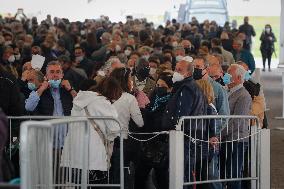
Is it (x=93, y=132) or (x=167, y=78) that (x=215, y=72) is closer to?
(x=167, y=78)

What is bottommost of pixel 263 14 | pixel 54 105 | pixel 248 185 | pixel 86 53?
pixel 248 185

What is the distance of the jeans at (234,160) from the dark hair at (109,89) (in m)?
1.42

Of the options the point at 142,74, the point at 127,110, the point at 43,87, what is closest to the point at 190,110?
the point at 127,110

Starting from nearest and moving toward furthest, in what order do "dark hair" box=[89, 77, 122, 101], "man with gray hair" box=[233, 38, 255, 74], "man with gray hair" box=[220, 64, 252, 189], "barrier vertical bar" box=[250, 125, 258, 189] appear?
"dark hair" box=[89, 77, 122, 101] → "barrier vertical bar" box=[250, 125, 258, 189] → "man with gray hair" box=[220, 64, 252, 189] → "man with gray hair" box=[233, 38, 255, 74]

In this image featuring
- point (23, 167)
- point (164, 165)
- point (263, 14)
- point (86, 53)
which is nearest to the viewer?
point (23, 167)

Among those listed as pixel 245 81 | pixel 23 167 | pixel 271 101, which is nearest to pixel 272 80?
pixel 271 101

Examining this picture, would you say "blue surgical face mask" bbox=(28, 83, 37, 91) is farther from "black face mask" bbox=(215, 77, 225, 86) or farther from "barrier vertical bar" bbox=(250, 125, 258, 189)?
"barrier vertical bar" bbox=(250, 125, 258, 189)

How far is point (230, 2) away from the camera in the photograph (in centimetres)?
4475

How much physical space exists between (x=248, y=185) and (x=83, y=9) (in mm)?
36305

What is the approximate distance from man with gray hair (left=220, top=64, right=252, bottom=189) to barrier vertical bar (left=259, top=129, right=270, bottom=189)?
0.41m

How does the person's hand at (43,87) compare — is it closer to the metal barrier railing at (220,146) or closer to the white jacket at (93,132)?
the metal barrier railing at (220,146)

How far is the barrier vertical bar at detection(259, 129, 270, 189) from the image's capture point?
9.58m

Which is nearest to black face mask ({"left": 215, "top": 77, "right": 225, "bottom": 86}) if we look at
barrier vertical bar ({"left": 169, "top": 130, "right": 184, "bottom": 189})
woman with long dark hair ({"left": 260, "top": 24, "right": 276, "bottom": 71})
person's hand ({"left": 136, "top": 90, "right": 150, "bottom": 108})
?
person's hand ({"left": 136, "top": 90, "right": 150, "bottom": 108})

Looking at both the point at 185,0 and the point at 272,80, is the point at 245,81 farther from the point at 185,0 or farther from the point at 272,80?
the point at 185,0
